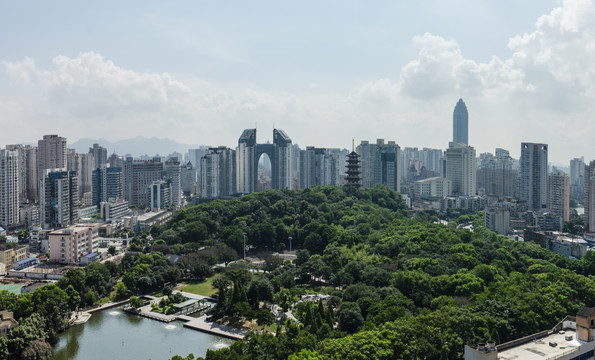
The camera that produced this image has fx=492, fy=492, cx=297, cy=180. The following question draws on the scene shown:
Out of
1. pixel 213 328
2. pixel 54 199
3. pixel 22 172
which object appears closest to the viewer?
pixel 213 328

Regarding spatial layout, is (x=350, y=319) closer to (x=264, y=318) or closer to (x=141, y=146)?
(x=264, y=318)

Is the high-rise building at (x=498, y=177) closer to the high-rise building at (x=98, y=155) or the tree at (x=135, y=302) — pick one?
the high-rise building at (x=98, y=155)

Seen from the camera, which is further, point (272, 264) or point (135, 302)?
point (272, 264)

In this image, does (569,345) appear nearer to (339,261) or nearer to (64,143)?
(339,261)

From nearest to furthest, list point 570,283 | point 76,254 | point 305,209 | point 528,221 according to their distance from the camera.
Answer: point 570,283 → point 76,254 → point 305,209 → point 528,221

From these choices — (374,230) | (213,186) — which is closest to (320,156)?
(213,186)

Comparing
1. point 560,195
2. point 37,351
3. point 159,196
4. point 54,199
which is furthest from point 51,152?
point 560,195

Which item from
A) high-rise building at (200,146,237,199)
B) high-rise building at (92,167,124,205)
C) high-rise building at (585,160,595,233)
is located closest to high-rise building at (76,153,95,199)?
high-rise building at (92,167,124,205)

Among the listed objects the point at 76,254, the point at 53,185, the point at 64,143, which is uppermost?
the point at 64,143
